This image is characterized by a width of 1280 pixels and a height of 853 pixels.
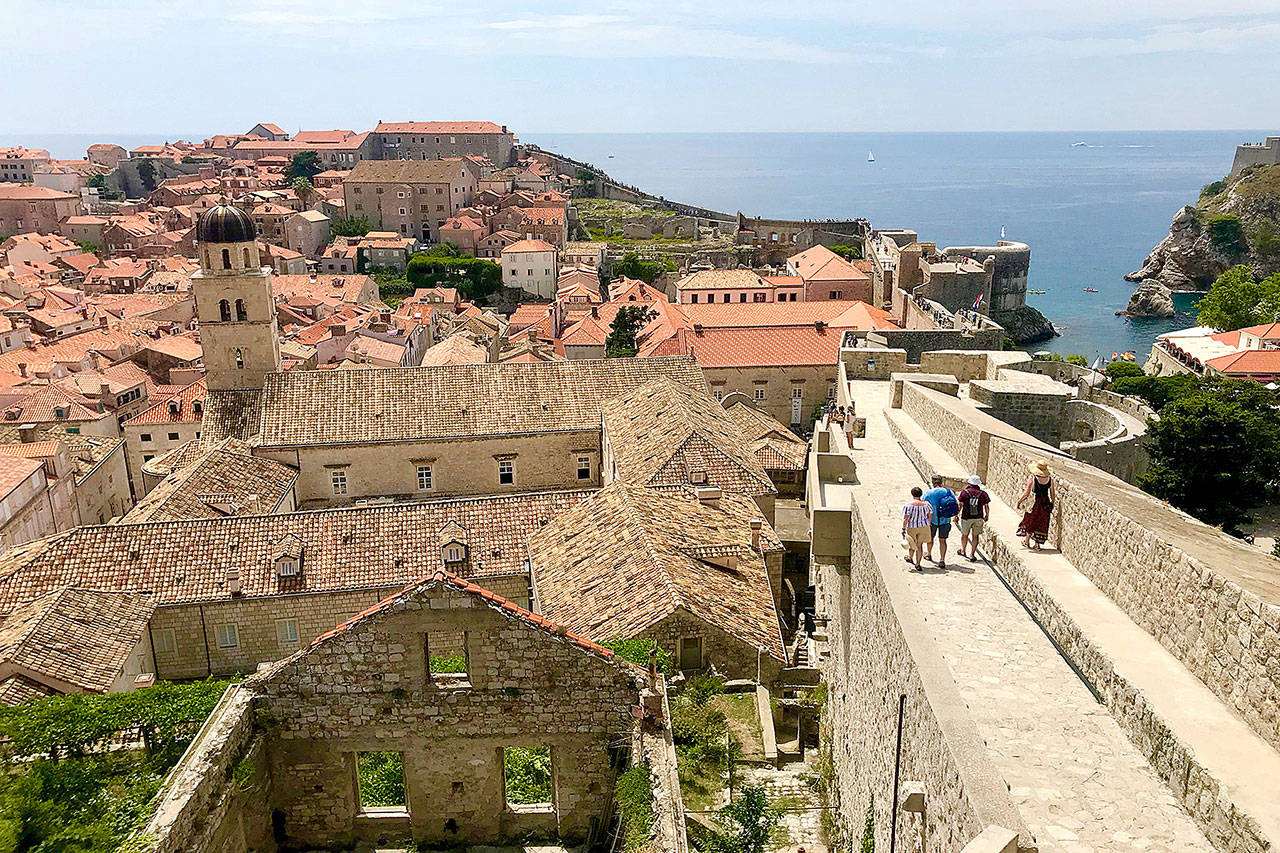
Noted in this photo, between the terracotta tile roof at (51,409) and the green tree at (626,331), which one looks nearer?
the terracotta tile roof at (51,409)

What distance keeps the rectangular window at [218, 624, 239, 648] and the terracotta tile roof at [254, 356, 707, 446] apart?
7169mm

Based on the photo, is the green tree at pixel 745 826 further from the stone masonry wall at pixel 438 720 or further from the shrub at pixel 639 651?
the shrub at pixel 639 651

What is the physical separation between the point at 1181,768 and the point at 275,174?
132 metres

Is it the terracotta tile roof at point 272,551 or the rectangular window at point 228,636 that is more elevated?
the terracotta tile roof at point 272,551

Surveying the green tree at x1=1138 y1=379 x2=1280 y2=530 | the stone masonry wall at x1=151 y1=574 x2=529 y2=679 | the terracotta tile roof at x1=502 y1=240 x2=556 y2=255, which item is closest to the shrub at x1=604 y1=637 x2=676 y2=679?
the stone masonry wall at x1=151 y1=574 x2=529 y2=679

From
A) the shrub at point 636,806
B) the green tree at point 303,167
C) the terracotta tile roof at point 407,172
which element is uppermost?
the green tree at point 303,167

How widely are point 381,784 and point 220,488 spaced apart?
12.6 metres

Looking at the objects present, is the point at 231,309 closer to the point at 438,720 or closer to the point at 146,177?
the point at 438,720

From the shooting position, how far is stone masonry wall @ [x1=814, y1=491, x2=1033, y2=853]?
564 centimetres

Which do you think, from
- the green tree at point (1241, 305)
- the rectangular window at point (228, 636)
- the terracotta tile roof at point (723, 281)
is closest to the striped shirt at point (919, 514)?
the rectangular window at point (228, 636)

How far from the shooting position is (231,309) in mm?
27547

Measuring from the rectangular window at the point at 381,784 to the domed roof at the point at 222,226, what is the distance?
65.9 feet

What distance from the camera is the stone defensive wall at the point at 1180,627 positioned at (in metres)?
5.72

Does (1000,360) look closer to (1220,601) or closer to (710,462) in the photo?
(710,462)
